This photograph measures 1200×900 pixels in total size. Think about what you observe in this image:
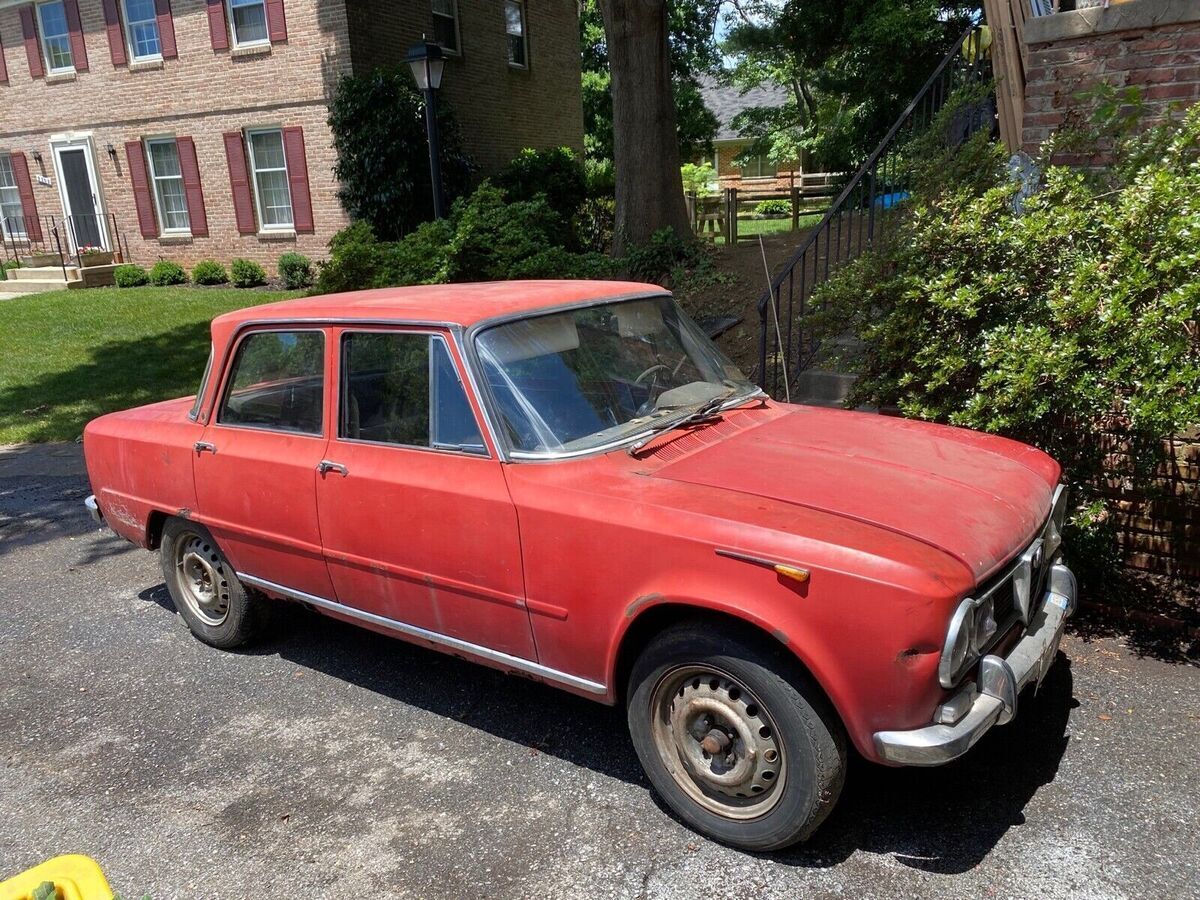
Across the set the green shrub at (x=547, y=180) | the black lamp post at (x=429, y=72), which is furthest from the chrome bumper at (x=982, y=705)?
the green shrub at (x=547, y=180)

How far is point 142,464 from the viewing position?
462cm

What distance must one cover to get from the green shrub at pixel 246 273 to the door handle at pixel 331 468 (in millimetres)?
15168

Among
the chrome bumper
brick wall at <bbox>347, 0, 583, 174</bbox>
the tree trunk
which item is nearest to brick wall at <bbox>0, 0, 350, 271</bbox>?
brick wall at <bbox>347, 0, 583, 174</bbox>

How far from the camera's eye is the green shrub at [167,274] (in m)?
18.3

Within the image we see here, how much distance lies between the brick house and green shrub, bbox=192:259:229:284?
0.42 meters

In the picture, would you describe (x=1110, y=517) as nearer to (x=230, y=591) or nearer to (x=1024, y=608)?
(x=1024, y=608)

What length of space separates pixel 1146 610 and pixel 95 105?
2100 centimetres

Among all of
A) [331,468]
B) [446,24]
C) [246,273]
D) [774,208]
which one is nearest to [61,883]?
[331,468]

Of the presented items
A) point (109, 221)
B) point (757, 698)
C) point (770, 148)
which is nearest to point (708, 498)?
point (757, 698)

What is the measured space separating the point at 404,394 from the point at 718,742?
71.8 inches

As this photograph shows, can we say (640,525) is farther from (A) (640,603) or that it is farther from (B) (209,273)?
(B) (209,273)

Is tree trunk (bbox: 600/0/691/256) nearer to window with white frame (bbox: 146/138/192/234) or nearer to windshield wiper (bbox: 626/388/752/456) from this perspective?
windshield wiper (bbox: 626/388/752/456)

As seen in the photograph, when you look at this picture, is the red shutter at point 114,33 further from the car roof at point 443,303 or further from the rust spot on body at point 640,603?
the rust spot on body at point 640,603

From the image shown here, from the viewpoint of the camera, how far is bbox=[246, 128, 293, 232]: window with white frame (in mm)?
17188
